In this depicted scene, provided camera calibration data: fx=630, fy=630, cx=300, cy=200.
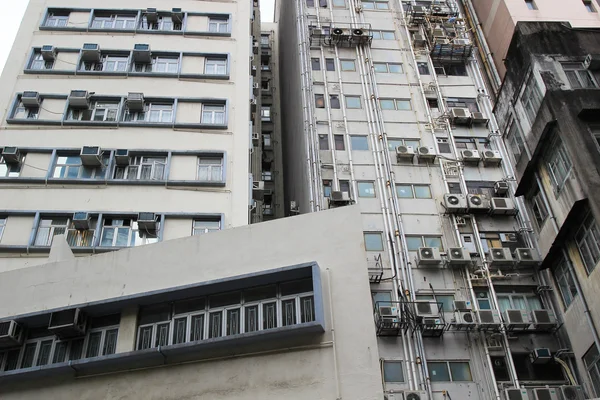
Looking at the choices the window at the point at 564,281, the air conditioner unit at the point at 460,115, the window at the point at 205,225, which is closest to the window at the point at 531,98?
the window at the point at 564,281

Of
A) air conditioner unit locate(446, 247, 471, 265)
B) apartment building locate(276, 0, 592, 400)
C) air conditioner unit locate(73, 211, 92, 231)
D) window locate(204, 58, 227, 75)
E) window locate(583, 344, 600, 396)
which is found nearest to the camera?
window locate(583, 344, 600, 396)

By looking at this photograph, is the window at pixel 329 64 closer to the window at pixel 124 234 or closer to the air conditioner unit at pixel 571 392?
the window at pixel 124 234

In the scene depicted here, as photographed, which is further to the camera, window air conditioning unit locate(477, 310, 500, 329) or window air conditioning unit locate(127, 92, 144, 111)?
window air conditioning unit locate(127, 92, 144, 111)

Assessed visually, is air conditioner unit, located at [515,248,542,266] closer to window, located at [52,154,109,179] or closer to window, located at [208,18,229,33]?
window, located at [208,18,229,33]

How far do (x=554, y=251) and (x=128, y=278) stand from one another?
36.3ft

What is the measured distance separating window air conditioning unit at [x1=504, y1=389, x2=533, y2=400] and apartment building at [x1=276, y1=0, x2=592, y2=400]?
0.17 feet

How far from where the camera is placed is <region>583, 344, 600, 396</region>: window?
1558cm

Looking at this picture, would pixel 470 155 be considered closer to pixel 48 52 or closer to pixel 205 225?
pixel 205 225

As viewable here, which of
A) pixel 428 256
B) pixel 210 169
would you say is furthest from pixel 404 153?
pixel 210 169

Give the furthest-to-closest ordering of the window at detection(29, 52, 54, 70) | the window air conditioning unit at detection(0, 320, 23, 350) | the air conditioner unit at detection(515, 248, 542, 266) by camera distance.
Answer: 1. the window at detection(29, 52, 54, 70)
2. the air conditioner unit at detection(515, 248, 542, 266)
3. the window air conditioning unit at detection(0, 320, 23, 350)

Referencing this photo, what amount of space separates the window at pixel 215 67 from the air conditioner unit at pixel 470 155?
29.9 ft

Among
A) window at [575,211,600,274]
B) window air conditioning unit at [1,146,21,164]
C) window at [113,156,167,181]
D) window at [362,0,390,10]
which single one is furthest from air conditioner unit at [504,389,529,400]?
window at [362,0,390,10]

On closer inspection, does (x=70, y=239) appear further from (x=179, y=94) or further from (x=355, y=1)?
(x=355, y=1)

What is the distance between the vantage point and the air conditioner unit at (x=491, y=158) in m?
23.0
